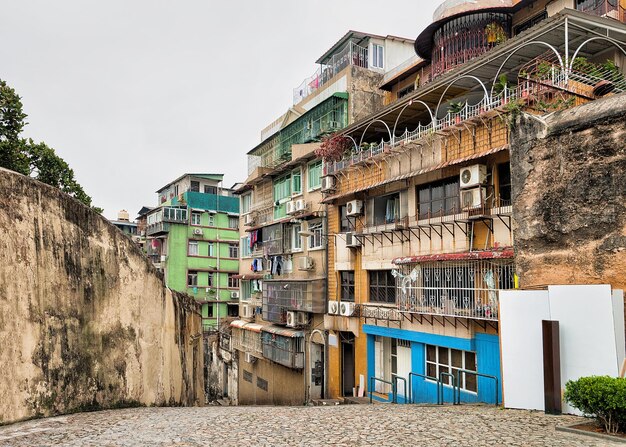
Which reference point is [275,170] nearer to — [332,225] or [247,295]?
[332,225]

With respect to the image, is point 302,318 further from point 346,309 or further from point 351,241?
point 351,241

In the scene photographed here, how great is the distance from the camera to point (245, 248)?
3353 cm

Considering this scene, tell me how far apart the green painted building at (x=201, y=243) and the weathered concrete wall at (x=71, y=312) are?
26527 mm

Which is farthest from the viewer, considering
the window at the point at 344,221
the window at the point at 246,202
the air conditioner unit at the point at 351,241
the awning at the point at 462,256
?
the window at the point at 246,202

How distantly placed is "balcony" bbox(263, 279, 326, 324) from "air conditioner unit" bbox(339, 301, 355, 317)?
176cm

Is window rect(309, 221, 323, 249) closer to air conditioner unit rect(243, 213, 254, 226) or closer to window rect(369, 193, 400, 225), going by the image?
window rect(369, 193, 400, 225)

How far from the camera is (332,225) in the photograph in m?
23.3

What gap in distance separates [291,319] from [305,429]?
16.1 m

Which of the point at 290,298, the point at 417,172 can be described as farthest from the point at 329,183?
the point at 290,298

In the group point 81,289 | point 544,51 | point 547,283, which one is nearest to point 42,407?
point 81,289

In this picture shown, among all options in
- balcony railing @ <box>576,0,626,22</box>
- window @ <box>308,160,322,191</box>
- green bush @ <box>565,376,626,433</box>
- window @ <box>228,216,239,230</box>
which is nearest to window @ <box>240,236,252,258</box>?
window @ <box>308,160,322,191</box>

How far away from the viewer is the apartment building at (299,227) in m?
23.9

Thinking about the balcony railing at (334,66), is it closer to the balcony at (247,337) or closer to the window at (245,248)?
the window at (245,248)

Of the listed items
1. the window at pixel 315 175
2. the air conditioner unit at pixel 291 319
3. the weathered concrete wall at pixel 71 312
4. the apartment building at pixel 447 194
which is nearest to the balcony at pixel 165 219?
the air conditioner unit at pixel 291 319
